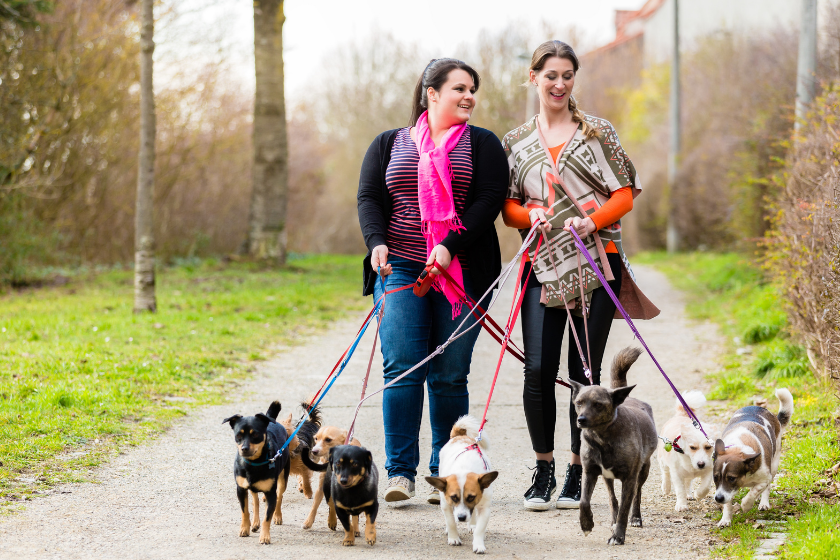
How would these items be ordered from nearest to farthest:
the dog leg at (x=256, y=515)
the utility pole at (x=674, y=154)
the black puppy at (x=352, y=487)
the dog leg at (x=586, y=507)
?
the black puppy at (x=352, y=487), the dog leg at (x=586, y=507), the dog leg at (x=256, y=515), the utility pole at (x=674, y=154)

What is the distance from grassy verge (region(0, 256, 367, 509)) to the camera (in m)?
5.13

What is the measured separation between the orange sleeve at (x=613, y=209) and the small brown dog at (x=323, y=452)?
1.64m

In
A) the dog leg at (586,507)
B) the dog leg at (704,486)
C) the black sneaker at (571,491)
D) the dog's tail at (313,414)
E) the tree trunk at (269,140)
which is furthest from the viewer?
the tree trunk at (269,140)

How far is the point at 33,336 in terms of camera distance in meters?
→ 8.38

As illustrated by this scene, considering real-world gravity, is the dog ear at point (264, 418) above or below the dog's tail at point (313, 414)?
above

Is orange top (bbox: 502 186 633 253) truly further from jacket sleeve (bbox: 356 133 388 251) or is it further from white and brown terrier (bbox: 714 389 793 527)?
white and brown terrier (bbox: 714 389 793 527)

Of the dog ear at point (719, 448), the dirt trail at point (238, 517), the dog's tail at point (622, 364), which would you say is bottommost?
the dirt trail at point (238, 517)

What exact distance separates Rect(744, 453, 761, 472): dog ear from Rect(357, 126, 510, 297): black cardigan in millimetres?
1543

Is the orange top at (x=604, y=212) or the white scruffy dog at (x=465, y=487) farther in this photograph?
the orange top at (x=604, y=212)

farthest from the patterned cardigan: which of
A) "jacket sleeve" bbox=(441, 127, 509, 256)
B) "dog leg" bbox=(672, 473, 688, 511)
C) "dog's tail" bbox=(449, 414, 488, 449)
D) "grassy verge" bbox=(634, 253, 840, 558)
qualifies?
"grassy verge" bbox=(634, 253, 840, 558)

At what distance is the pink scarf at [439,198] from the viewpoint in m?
4.14

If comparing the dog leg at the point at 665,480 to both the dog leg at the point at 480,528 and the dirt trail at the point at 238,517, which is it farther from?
the dog leg at the point at 480,528

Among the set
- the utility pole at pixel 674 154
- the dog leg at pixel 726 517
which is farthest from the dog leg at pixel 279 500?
the utility pole at pixel 674 154

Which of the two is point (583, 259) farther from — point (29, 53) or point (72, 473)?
point (29, 53)
